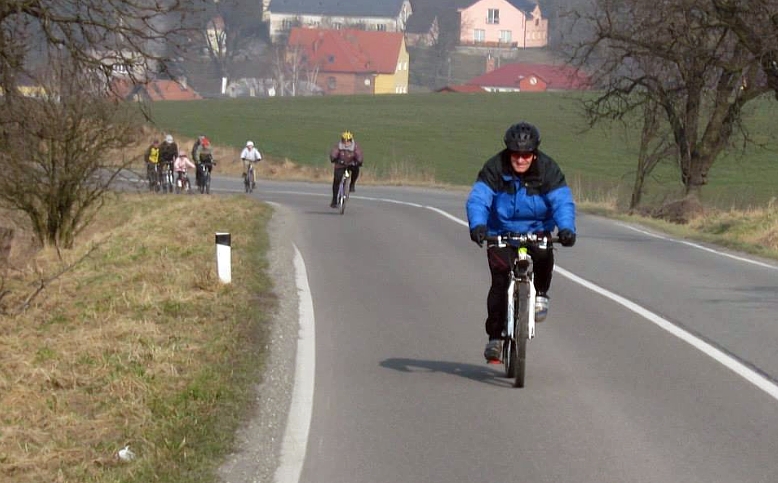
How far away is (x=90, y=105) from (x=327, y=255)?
563cm

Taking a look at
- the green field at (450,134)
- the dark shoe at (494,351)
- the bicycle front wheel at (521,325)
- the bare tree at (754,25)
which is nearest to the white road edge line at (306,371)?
the dark shoe at (494,351)

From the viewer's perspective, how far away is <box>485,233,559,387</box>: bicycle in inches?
324

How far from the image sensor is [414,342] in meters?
10.4

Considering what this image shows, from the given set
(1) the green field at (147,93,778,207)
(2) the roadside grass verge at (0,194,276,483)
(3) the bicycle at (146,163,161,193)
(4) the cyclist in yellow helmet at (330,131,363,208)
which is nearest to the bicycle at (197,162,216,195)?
(3) the bicycle at (146,163,161,193)

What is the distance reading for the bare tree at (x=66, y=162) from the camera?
66.0 feet

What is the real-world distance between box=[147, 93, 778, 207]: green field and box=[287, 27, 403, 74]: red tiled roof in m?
29.1

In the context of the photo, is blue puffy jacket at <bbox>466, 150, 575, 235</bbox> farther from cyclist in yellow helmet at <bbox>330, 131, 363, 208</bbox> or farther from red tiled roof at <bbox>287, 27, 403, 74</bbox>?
red tiled roof at <bbox>287, 27, 403, 74</bbox>

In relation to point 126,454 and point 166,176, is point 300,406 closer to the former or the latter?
point 126,454

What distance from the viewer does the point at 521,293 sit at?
826 cm

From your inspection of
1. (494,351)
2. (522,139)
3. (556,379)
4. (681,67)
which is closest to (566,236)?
(522,139)

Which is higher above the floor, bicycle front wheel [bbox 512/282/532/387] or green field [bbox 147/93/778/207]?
bicycle front wheel [bbox 512/282/532/387]

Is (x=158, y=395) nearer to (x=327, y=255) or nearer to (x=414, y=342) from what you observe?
(x=414, y=342)

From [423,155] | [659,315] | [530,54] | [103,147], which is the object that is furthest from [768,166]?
[530,54]

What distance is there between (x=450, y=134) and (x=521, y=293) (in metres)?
65.3
